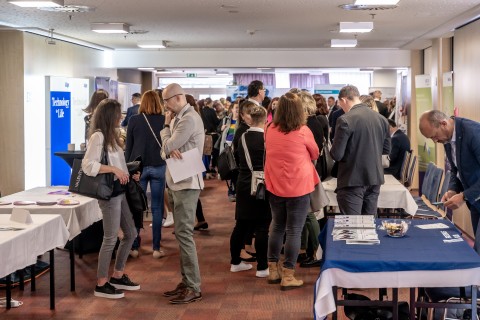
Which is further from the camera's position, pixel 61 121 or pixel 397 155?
pixel 61 121

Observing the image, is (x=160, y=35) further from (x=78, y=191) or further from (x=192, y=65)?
(x=78, y=191)

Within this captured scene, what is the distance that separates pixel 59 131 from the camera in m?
11.5

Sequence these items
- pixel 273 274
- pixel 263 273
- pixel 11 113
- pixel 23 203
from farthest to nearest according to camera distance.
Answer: pixel 11 113 < pixel 263 273 < pixel 273 274 < pixel 23 203

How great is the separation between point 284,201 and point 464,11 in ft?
13.6

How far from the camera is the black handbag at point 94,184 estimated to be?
5215 mm

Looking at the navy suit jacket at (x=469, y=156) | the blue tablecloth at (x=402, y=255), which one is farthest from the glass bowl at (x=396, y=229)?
the navy suit jacket at (x=469, y=156)

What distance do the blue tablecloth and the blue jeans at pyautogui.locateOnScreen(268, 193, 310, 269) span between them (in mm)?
1596

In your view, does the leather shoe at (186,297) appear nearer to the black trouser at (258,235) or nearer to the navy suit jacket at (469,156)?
the black trouser at (258,235)

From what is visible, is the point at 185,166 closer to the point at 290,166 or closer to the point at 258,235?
the point at 290,166

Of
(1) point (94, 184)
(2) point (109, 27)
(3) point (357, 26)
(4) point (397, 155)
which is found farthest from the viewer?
(2) point (109, 27)

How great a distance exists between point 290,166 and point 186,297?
4.16 feet

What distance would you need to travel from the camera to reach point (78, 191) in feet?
17.3

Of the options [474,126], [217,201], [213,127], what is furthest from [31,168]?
[474,126]

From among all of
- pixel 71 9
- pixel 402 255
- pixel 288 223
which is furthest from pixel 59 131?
pixel 402 255
